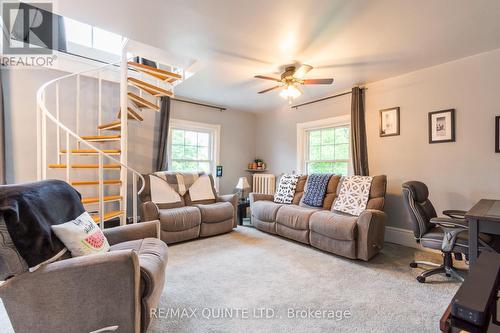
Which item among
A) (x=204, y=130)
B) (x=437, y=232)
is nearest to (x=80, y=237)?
(x=437, y=232)

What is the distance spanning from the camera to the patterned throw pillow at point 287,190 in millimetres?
4020

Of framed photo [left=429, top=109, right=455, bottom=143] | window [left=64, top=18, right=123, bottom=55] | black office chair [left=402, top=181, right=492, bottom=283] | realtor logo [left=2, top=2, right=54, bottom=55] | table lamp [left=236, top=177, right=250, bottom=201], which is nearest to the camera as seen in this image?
black office chair [left=402, top=181, right=492, bottom=283]

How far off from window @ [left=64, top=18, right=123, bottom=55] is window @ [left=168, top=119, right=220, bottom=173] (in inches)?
57.5

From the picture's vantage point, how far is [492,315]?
86cm

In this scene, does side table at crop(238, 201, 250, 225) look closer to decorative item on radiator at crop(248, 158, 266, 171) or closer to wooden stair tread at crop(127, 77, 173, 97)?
decorative item on radiator at crop(248, 158, 266, 171)

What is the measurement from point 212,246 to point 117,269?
2.09 meters

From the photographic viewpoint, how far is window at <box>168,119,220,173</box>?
4543 millimetres

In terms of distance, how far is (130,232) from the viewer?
2.07 m

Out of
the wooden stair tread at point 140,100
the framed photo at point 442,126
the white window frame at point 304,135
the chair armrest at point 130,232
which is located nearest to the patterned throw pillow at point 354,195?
the framed photo at point 442,126

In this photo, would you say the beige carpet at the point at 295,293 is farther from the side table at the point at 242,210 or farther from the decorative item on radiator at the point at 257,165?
the decorative item on radiator at the point at 257,165

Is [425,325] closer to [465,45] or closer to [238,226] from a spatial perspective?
[465,45]

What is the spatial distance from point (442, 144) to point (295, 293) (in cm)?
268

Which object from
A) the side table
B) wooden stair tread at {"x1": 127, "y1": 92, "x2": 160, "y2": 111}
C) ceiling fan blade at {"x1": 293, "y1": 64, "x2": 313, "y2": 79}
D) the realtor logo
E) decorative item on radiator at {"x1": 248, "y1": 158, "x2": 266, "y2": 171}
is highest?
the realtor logo

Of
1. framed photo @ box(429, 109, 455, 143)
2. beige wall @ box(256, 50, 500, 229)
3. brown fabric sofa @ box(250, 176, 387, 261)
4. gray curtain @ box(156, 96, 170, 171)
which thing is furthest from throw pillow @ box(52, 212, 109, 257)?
framed photo @ box(429, 109, 455, 143)
